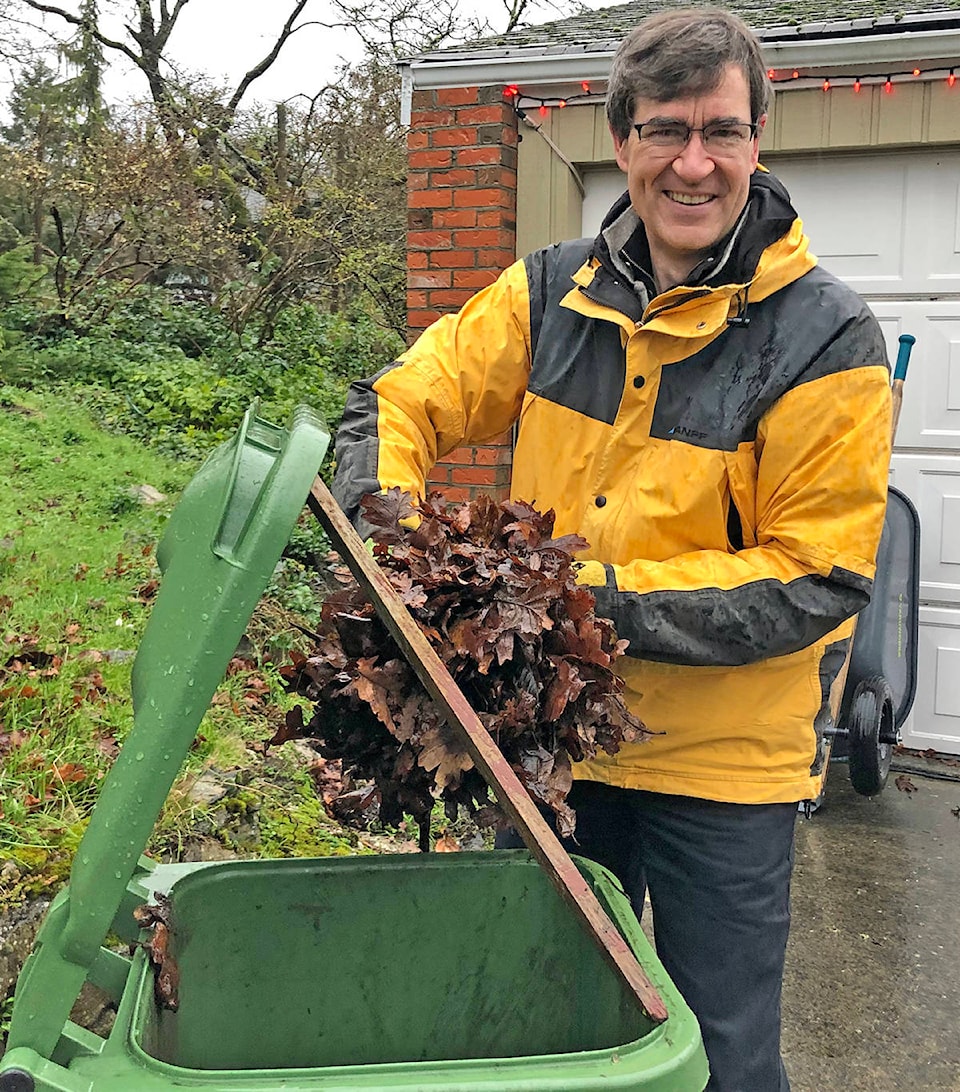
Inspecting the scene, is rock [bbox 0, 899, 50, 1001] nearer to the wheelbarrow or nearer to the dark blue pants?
the dark blue pants

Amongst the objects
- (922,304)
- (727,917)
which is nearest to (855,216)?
(922,304)

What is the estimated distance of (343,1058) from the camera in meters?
1.67

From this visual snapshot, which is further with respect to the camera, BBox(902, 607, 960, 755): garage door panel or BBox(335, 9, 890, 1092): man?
BBox(902, 607, 960, 755): garage door panel

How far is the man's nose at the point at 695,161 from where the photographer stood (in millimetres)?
1831

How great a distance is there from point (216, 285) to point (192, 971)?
1116 cm

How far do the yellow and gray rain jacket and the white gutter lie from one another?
11.0ft

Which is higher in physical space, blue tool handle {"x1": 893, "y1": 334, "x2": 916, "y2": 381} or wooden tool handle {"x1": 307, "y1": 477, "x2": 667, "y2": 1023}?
blue tool handle {"x1": 893, "y1": 334, "x2": 916, "y2": 381}

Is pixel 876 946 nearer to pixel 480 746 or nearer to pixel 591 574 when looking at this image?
pixel 591 574

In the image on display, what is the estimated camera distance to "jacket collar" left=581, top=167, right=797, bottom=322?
187 centimetres

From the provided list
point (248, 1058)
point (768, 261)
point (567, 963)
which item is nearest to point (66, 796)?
point (248, 1058)

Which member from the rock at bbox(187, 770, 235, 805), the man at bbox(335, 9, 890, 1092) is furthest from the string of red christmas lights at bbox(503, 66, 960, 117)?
the rock at bbox(187, 770, 235, 805)

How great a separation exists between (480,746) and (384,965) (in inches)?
21.5

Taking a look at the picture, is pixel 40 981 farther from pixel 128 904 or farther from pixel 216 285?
pixel 216 285

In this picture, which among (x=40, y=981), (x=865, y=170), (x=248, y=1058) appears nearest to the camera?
(x=40, y=981)
